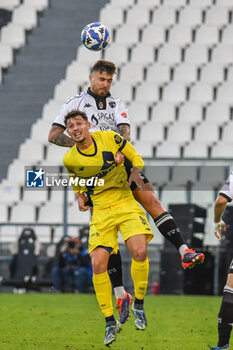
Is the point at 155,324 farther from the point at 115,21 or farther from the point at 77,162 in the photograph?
the point at 115,21

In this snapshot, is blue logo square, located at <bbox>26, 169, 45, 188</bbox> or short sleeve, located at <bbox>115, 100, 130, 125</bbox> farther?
blue logo square, located at <bbox>26, 169, 45, 188</bbox>

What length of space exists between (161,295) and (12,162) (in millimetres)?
7135

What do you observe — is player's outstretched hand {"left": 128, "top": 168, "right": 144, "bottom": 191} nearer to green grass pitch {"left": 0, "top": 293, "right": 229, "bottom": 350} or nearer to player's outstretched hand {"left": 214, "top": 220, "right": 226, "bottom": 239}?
player's outstretched hand {"left": 214, "top": 220, "right": 226, "bottom": 239}

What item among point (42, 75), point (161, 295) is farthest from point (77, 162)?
point (42, 75)

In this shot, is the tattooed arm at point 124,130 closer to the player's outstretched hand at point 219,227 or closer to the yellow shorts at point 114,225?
the yellow shorts at point 114,225

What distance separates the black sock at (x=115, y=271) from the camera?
7.46 metres

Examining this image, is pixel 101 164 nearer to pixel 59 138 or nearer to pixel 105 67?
pixel 59 138

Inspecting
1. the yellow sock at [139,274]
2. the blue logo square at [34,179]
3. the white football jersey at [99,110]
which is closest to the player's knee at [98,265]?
the yellow sock at [139,274]

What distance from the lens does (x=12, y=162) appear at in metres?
20.6

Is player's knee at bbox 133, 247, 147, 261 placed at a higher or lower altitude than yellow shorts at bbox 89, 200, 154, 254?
lower

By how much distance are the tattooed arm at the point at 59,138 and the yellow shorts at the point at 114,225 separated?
71 cm

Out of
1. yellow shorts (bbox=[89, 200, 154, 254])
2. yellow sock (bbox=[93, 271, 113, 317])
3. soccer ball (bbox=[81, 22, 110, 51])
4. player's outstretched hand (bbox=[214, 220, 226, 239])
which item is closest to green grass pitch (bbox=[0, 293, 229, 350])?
yellow sock (bbox=[93, 271, 113, 317])

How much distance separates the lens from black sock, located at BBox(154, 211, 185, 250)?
7148 millimetres

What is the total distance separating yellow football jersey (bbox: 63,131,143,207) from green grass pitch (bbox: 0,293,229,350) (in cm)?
139
